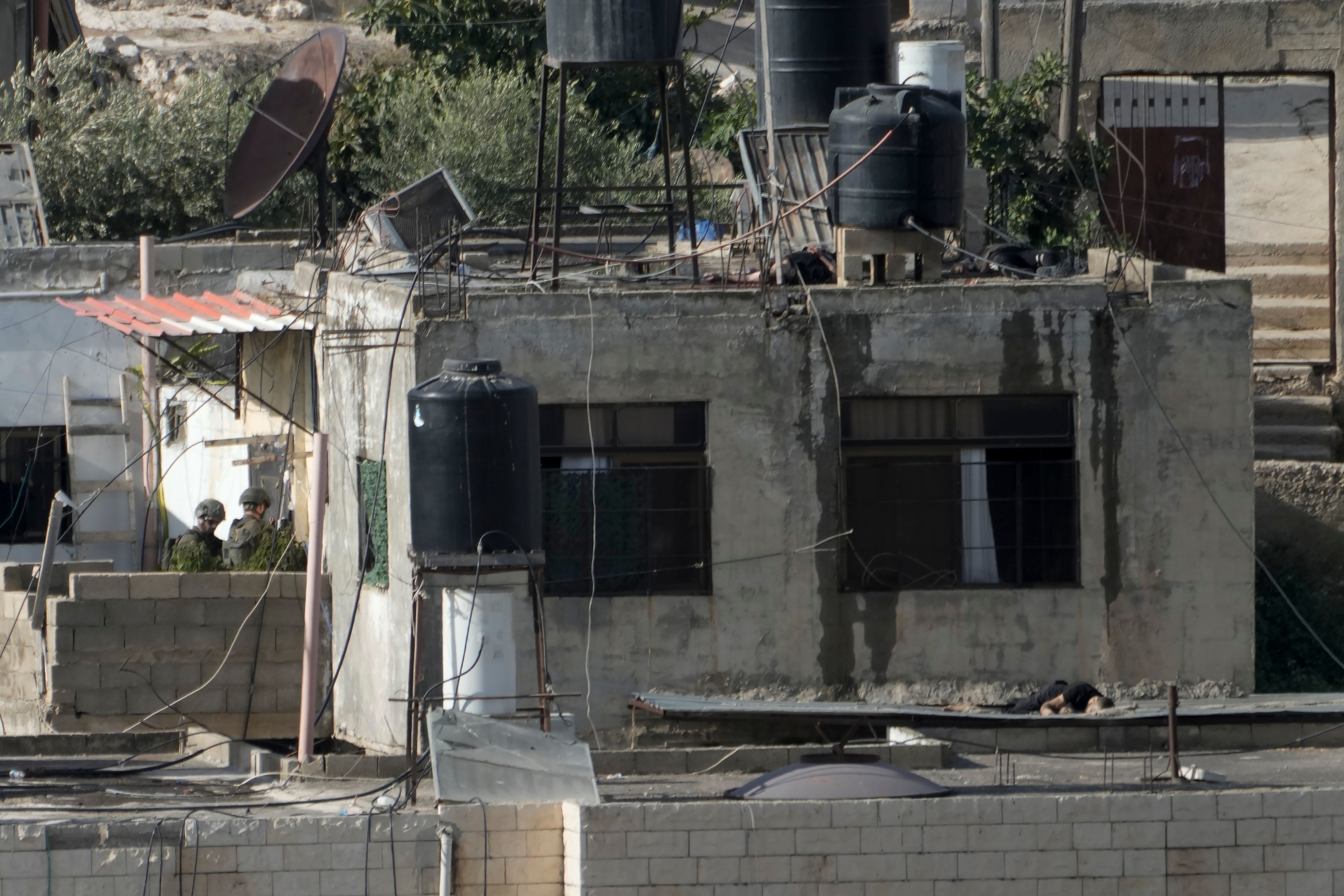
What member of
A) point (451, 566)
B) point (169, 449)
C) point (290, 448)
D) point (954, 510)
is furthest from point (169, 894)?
point (169, 449)

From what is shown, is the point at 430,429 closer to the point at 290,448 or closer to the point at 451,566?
the point at 451,566

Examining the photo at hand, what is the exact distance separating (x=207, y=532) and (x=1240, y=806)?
36.1 feet

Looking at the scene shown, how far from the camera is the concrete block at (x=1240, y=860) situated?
10961 millimetres

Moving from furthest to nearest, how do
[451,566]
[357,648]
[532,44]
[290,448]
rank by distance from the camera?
[532,44], [290,448], [357,648], [451,566]

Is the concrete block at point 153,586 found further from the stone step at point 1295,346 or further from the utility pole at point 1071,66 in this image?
the stone step at point 1295,346

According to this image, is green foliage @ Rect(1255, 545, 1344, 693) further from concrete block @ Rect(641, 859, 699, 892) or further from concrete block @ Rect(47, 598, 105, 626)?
concrete block @ Rect(47, 598, 105, 626)

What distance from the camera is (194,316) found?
1803 centimetres

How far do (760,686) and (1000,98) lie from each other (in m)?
9.28

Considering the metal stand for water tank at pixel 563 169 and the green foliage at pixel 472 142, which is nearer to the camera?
the metal stand for water tank at pixel 563 169

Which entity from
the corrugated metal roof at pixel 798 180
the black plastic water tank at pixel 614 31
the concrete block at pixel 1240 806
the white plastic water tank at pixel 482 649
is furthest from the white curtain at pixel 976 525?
the concrete block at pixel 1240 806

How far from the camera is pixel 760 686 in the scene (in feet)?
51.5

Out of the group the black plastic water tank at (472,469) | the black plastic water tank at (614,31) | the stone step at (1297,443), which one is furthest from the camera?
the stone step at (1297,443)

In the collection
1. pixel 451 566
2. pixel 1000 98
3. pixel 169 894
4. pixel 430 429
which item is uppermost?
pixel 1000 98

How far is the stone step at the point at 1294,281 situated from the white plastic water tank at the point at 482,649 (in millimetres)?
12606
